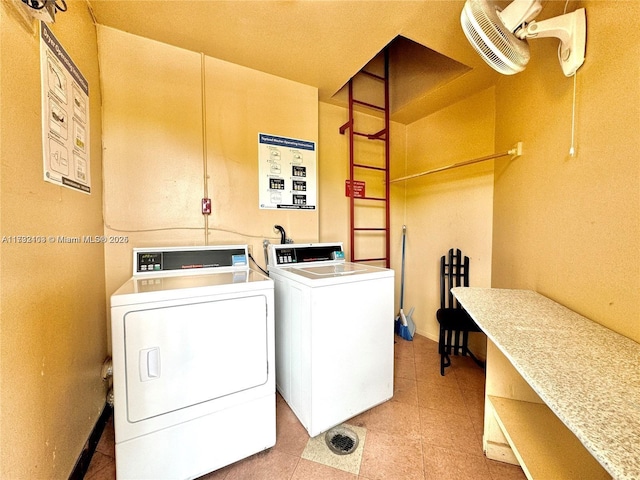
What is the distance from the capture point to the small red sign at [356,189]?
272 cm

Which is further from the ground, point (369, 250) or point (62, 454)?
point (369, 250)

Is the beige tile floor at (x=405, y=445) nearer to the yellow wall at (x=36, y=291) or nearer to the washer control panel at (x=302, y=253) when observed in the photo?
the yellow wall at (x=36, y=291)

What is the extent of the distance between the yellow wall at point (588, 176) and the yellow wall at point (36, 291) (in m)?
2.24

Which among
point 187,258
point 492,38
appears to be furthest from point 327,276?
point 492,38

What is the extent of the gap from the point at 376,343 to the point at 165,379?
1.25 meters

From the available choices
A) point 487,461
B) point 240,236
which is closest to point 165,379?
point 240,236

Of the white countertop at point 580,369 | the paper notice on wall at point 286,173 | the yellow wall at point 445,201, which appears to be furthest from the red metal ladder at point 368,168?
the white countertop at point 580,369

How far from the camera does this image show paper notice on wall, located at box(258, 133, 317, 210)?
2.12 meters

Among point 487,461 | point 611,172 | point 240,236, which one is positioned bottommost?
point 487,461

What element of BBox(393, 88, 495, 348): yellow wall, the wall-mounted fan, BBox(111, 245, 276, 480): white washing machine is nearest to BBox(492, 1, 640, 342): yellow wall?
the wall-mounted fan

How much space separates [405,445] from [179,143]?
101 inches

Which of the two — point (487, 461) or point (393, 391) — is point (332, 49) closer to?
point (393, 391)

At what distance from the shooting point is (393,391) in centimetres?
187

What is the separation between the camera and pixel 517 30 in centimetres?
121
